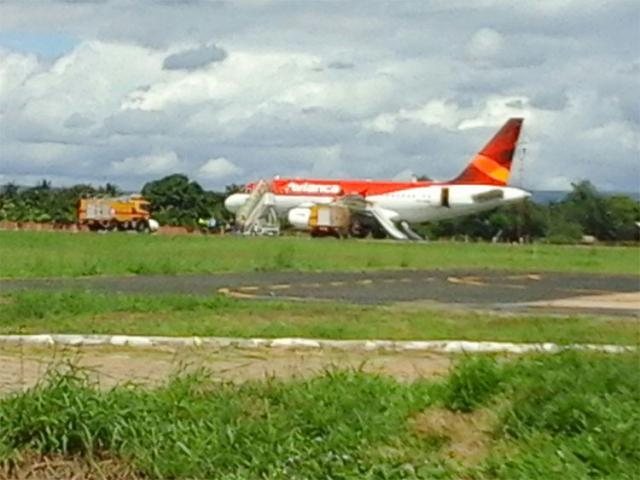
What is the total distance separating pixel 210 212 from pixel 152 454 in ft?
295

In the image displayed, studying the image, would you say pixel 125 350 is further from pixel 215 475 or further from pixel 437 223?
pixel 437 223

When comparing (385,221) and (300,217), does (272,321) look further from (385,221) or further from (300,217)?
(385,221)

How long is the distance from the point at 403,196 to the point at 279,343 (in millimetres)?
70846

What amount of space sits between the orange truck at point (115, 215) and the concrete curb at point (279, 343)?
6906 cm

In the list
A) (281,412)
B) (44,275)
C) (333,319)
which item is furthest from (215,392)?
(44,275)

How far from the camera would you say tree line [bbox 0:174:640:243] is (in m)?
89.6

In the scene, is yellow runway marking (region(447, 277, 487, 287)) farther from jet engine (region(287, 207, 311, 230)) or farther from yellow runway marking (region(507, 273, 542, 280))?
jet engine (region(287, 207, 311, 230))

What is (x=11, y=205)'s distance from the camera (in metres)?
93.5

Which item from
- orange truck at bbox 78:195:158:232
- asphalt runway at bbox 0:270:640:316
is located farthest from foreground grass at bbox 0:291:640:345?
orange truck at bbox 78:195:158:232

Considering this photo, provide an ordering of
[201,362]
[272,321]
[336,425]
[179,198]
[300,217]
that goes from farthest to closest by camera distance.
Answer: [179,198] < [300,217] < [272,321] < [201,362] < [336,425]

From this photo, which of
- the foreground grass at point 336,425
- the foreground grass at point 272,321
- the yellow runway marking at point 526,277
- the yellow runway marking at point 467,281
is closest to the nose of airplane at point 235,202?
the yellow runway marking at point 526,277

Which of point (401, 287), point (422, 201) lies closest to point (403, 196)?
point (422, 201)

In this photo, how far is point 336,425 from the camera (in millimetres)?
9031

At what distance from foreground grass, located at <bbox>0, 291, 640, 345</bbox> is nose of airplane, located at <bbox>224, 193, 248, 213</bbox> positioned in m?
63.5
